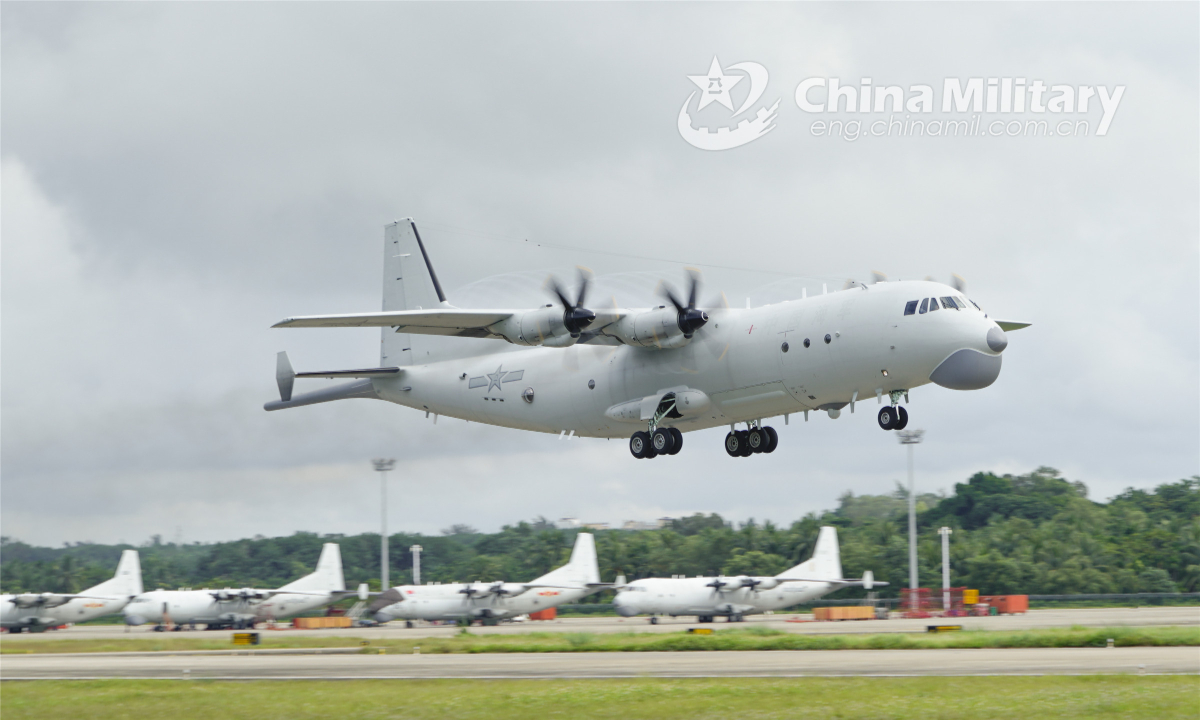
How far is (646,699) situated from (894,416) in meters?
11.0

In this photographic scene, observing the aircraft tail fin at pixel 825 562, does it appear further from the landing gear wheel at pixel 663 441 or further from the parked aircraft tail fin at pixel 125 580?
the parked aircraft tail fin at pixel 125 580

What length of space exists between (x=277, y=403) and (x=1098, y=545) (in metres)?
62.9

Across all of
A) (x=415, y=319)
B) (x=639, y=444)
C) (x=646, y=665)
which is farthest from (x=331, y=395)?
(x=646, y=665)

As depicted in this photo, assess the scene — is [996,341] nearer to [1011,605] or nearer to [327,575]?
[1011,605]

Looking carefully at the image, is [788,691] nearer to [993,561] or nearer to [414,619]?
[414,619]

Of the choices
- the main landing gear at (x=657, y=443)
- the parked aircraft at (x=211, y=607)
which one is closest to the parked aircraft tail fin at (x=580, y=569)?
the parked aircraft at (x=211, y=607)

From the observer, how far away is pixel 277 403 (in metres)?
43.3

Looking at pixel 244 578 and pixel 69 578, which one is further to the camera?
pixel 244 578

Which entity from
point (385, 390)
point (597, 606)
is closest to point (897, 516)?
point (597, 606)

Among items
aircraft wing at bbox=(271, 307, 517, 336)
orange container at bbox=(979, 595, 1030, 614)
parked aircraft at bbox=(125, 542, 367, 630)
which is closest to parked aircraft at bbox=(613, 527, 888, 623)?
orange container at bbox=(979, 595, 1030, 614)

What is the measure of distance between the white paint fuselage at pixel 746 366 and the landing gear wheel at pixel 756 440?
5.47ft

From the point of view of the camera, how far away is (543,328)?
33656mm

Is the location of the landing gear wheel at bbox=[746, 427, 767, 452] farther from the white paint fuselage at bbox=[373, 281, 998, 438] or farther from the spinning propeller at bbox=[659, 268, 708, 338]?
the spinning propeller at bbox=[659, 268, 708, 338]

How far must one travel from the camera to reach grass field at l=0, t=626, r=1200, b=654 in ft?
125
